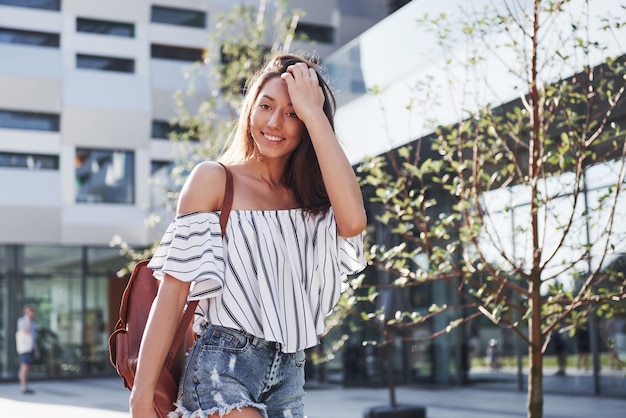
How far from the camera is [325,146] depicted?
8.59ft

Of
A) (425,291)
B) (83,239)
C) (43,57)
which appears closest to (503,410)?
(425,291)

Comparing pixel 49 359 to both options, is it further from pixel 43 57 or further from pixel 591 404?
pixel 591 404

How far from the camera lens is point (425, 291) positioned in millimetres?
19547

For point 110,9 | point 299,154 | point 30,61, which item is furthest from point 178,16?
point 299,154

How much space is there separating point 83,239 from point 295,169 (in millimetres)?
23630

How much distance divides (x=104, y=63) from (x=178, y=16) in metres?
2.49

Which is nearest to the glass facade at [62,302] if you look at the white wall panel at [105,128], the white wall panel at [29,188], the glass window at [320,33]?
the white wall panel at [29,188]

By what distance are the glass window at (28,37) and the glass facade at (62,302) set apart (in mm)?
5394

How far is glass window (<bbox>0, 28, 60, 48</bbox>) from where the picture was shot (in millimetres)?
25483

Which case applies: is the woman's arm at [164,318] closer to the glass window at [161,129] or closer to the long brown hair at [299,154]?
the long brown hair at [299,154]

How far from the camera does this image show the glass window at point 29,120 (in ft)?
82.9

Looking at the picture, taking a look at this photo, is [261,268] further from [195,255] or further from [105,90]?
[105,90]

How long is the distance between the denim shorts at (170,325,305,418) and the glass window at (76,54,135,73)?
24.9m

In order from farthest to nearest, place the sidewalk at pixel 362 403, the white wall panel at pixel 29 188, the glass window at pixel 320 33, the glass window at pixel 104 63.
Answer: the glass window at pixel 320 33 < the glass window at pixel 104 63 < the white wall panel at pixel 29 188 < the sidewalk at pixel 362 403
